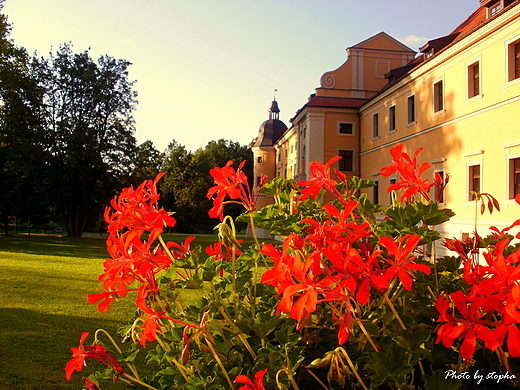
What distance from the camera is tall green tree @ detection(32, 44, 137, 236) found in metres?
28.2

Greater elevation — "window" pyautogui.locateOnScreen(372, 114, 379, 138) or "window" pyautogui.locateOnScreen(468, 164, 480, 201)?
"window" pyautogui.locateOnScreen(372, 114, 379, 138)

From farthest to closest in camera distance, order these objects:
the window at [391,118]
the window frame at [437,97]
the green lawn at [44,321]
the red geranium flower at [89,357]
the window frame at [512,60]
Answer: the window at [391,118] → the window frame at [437,97] → the window frame at [512,60] → the green lawn at [44,321] → the red geranium flower at [89,357]

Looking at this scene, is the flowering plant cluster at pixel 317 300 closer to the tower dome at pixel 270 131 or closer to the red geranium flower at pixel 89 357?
the red geranium flower at pixel 89 357

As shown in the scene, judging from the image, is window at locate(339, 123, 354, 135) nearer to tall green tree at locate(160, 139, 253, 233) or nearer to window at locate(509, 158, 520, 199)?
window at locate(509, 158, 520, 199)

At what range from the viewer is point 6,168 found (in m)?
28.9

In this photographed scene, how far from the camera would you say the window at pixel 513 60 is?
41.9 feet

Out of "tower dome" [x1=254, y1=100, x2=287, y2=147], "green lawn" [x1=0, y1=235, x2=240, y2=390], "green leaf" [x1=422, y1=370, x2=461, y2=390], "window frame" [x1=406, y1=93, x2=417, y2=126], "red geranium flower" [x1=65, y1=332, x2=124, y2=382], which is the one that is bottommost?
"green lawn" [x1=0, y1=235, x2=240, y2=390]

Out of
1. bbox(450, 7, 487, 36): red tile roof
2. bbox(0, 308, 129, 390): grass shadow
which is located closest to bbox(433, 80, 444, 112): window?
bbox(450, 7, 487, 36): red tile roof

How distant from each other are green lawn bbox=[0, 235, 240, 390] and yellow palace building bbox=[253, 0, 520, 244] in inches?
205

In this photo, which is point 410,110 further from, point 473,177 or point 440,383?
point 440,383

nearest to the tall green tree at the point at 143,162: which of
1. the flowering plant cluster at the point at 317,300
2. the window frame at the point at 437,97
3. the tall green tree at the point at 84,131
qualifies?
the tall green tree at the point at 84,131

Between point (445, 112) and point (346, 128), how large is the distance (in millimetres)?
8949

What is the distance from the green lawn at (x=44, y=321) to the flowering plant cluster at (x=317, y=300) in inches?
145

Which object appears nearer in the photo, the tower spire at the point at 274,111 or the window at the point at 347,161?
the window at the point at 347,161
